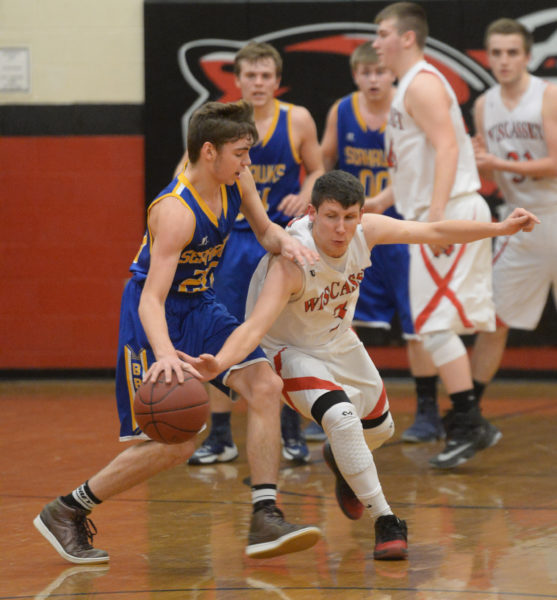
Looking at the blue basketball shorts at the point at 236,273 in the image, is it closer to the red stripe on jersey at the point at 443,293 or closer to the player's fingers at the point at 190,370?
the red stripe on jersey at the point at 443,293

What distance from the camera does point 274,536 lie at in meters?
3.59

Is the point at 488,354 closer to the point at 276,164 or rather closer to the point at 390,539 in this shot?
the point at 276,164

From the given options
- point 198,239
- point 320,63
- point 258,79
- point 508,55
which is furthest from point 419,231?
point 320,63

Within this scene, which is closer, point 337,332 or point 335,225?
point 335,225

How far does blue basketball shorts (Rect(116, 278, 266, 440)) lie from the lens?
3834 millimetres

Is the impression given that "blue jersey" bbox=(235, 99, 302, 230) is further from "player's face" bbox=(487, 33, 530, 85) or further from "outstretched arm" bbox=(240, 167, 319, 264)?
"outstretched arm" bbox=(240, 167, 319, 264)

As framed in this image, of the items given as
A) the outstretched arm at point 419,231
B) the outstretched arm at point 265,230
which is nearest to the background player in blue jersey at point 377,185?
the outstretched arm at point 419,231

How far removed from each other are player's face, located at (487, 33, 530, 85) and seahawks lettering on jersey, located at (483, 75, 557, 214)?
0.37ft

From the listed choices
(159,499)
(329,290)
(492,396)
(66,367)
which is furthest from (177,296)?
(66,367)

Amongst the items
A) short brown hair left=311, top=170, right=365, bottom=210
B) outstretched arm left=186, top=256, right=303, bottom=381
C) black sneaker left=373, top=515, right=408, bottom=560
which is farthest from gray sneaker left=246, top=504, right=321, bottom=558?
short brown hair left=311, top=170, right=365, bottom=210

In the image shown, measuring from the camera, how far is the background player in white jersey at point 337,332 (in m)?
3.79

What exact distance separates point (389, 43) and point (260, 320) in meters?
2.19

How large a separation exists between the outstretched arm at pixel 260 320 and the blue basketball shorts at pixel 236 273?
52.6 inches

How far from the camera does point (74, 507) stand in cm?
382
